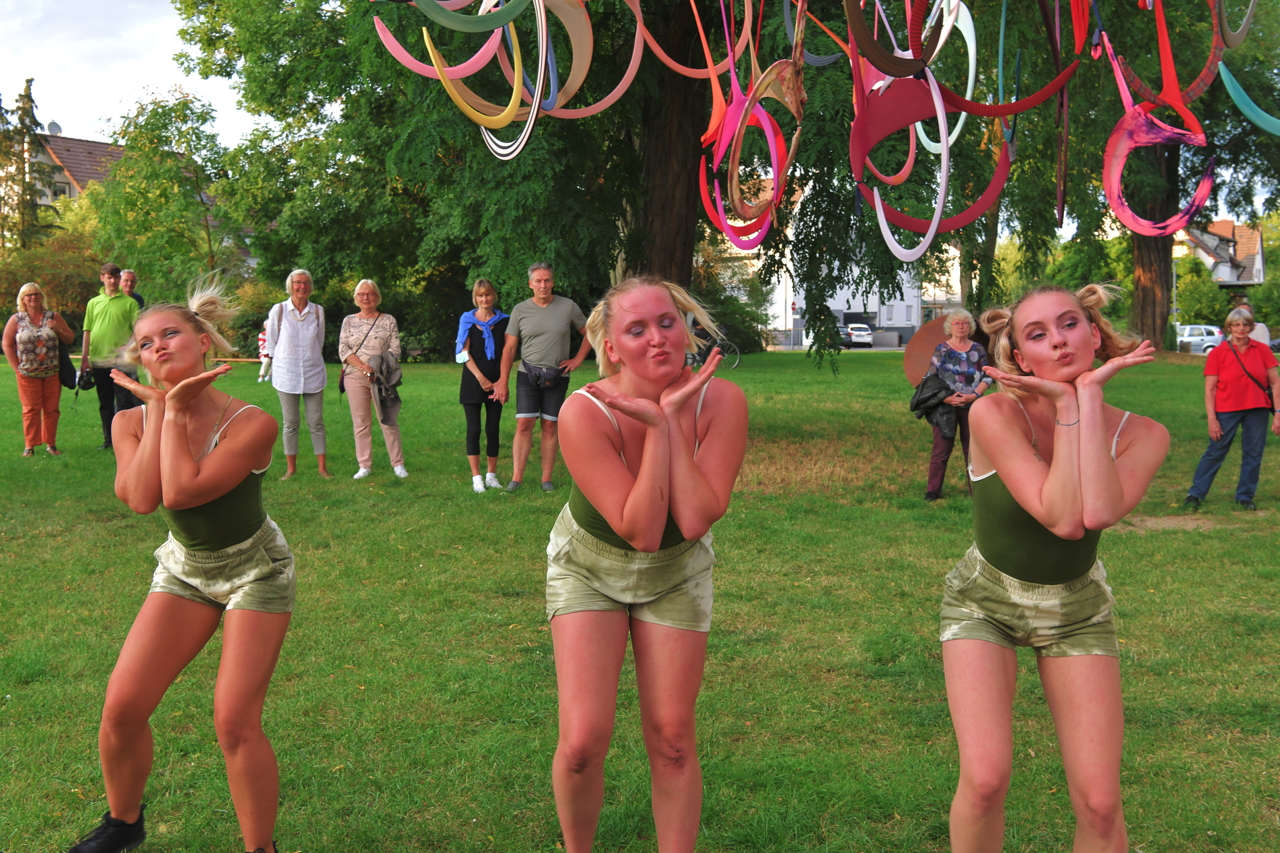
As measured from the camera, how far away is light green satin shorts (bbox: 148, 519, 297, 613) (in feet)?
10.4

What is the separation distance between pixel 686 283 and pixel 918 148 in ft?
11.6

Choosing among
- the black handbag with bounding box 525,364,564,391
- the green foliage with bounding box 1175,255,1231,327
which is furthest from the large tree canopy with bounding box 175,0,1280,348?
the green foliage with bounding box 1175,255,1231,327

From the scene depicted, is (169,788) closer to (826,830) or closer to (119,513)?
(826,830)

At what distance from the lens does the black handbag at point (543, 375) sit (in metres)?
9.59

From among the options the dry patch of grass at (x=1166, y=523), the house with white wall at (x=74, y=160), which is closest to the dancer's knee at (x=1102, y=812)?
the dry patch of grass at (x=1166, y=523)

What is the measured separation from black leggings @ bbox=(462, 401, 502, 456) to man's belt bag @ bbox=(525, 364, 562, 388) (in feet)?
2.13

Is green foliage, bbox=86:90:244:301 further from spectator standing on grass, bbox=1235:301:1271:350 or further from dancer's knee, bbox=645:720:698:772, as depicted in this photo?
dancer's knee, bbox=645:720:698:772

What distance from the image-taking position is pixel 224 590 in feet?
10.5

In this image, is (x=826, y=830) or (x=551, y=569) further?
(x=826, y=830)

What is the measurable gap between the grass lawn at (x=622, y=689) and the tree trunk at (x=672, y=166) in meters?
4.00

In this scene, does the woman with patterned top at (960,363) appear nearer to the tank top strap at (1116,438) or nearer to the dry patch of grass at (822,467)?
the dry patch of grass at (822,467)

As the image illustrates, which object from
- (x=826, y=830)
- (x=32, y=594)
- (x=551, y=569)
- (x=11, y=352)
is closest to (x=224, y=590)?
(x=551, y=569)

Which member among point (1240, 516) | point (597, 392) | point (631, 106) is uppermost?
point (631, 106)

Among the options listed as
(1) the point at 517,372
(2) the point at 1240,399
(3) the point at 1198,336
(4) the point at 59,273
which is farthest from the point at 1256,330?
(3) the point at 1198,336
